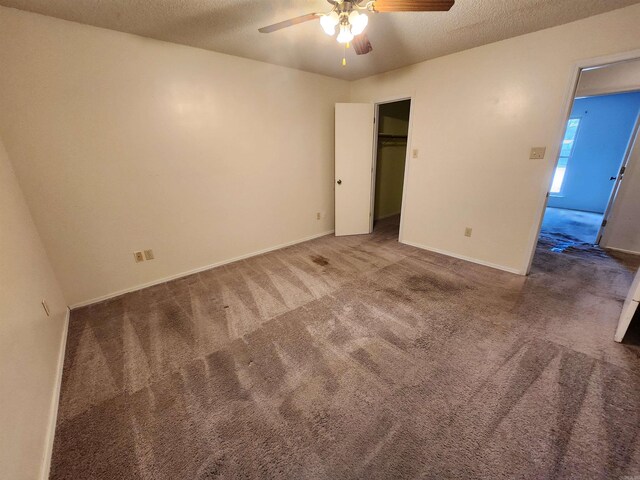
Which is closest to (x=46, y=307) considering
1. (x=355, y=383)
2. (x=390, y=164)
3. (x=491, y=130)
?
(x=355, y=383)

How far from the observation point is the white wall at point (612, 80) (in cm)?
300

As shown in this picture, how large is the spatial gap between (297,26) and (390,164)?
3212mm

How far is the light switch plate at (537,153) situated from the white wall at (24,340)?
4019mm

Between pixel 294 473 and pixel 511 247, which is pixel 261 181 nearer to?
pixel 294 473

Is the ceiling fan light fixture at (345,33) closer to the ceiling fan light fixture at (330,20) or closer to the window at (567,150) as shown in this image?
the ceiling fan light fixture at (330,20)

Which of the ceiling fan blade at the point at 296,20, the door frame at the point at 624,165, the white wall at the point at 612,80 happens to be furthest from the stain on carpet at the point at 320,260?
the white wall at the point at 612,80

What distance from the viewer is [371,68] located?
320 cm

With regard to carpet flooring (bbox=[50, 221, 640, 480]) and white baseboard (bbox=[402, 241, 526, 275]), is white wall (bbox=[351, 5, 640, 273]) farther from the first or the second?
carpet flooring (bbox=[50, 221, 640, 480])

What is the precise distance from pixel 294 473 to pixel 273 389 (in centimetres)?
44

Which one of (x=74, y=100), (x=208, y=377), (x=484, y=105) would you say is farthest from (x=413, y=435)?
(x=74, y=100)

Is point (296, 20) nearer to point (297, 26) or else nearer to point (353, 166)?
point (297, 26)

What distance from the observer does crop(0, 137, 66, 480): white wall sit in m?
1.00

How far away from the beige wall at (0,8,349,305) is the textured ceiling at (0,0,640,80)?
0.22m

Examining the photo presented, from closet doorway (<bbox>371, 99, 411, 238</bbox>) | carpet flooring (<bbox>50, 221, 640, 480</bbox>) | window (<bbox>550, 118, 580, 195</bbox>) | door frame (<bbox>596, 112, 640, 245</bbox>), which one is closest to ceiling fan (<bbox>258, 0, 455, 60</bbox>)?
carpet flooring (<bbox>50, 221, 640, 480</bbox>)
